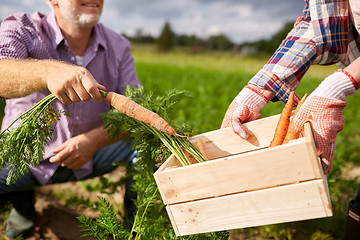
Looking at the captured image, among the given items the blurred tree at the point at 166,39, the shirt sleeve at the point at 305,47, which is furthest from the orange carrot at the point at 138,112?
the blurred tree at the point at 166,39

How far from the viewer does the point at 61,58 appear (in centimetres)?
252

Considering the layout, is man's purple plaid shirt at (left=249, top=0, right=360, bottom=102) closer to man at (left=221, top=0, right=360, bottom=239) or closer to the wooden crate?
man at (left=221, top=0, right=360, bottom=239)

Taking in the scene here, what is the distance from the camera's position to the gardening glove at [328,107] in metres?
1.58

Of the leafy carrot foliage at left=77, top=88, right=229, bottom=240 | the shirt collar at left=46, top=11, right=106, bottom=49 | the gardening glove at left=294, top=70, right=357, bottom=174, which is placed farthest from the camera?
the shirt collar at left=46, top=11, right=106, bottom=49

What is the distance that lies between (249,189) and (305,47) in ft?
3.38

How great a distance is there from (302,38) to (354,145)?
359 cm

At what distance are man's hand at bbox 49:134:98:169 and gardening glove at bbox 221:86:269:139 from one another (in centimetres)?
110

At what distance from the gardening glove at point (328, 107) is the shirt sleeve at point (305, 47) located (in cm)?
40

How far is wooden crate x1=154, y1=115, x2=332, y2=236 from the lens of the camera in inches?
53.4

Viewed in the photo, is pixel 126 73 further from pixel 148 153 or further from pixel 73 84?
pixel 73 84

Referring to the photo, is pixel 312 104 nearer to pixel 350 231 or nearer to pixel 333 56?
pixel 333 56

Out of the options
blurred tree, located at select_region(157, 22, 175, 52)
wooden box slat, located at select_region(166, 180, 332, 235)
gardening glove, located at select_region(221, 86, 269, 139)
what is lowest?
blurred tree, located at select_region(157, 22, 175, 52)

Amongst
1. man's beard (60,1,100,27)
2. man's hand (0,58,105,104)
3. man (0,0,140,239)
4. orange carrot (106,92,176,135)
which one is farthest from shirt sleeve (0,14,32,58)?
orange carrot (106,92,176,135)

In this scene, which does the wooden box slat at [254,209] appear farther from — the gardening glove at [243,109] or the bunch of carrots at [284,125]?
the gardening glove at [243,109]
